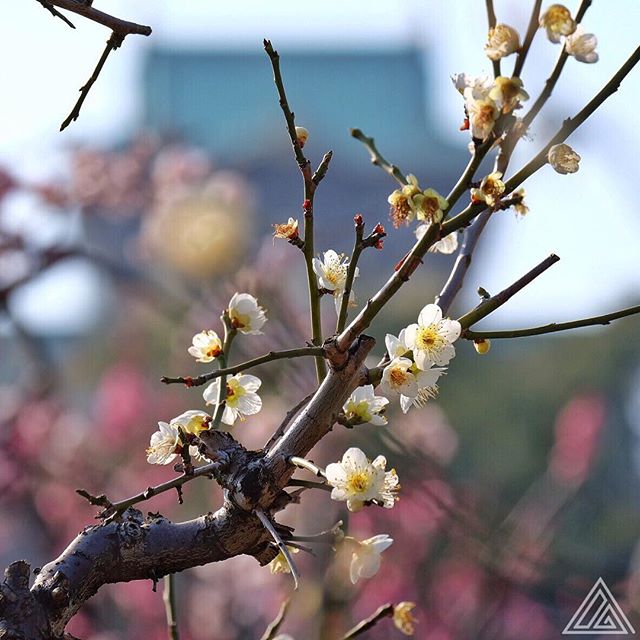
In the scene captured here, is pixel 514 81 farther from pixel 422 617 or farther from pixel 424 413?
pixel 424 413

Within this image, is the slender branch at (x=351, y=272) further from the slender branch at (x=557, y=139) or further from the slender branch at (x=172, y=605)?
the slender branch at (x=172, y=605)

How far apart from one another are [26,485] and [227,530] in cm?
333

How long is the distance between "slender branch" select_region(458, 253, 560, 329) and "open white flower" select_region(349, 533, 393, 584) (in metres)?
0.22

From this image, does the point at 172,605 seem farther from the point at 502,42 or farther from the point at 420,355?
the point at 502,42

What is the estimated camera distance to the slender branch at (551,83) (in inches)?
37.1

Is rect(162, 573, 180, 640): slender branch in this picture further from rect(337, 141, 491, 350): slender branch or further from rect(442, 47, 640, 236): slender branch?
rect(442, 47, 640, 236): slender branch

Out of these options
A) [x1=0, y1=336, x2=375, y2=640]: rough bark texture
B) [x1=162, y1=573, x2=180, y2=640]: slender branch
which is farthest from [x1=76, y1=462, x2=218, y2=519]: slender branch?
[x1=162, y1=573, x2=180, y2=640]: slender branch

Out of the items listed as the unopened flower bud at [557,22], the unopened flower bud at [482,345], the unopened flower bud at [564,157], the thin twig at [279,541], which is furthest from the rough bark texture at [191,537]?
the unopened flower bud at [557,22]

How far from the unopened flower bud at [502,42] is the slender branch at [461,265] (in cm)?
18

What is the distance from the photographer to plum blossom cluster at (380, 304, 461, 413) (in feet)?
3.08

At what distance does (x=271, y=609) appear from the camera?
4043 mm

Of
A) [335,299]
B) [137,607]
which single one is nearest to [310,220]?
[335,299]

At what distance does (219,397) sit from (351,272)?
0.63ft

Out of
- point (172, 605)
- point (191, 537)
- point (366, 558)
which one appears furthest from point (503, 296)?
point (172, 605)
